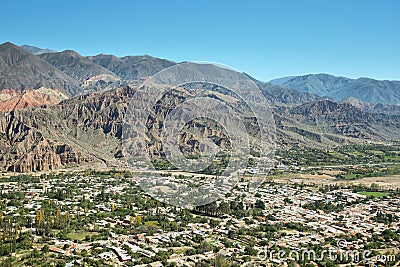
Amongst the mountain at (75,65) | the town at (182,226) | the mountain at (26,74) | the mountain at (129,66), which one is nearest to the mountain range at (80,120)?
the mountain at (26,74)

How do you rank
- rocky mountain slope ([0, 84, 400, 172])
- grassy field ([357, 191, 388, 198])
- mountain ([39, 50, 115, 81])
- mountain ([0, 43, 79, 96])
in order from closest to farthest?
grassy field ([357, 191, 388, 198])
rocky mountain slope ([0, 84, 400, 172])
mountain ([0, 43, 79, 96])
mountain ([39, 50, 115, 81])

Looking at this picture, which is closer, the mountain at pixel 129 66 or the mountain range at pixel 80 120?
the mountain range at pixel 80 120

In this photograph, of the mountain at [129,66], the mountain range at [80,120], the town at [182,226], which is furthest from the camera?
the mountain at [129,66]

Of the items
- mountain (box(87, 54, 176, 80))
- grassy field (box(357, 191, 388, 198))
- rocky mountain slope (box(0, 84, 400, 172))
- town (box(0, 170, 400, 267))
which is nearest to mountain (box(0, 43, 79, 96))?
mountain (box(87, 54, 176, 80))

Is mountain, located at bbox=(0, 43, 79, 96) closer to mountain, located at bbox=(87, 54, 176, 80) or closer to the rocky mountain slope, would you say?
mountain, located at bbox=(87, 54, 176, 80)

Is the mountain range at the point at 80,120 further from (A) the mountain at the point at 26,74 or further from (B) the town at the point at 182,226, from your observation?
(B) the town at the point at 182,226

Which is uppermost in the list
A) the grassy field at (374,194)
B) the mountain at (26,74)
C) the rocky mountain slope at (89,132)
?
the mountain at (26,74)
